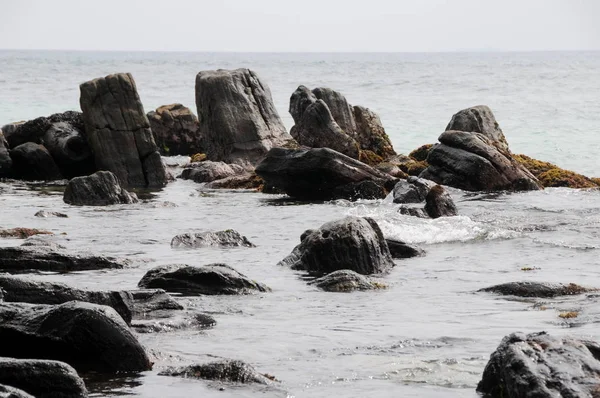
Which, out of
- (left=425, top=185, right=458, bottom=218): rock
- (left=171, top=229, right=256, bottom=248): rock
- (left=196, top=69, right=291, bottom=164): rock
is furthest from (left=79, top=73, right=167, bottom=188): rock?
(left=171, top=229, right=256, bottom=248): rock

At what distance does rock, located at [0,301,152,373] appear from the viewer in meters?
9.42

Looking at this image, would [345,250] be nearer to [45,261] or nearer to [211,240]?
[211,240]

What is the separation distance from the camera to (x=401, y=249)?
18734 millimetres

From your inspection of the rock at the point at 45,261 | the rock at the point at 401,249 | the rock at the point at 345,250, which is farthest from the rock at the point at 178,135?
the rock at the point at 45,261

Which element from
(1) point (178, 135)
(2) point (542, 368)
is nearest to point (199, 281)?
(2) point (542, 368)

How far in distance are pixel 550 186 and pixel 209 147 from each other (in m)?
12.4

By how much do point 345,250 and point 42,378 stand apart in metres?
8.87

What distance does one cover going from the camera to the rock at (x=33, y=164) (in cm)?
3341

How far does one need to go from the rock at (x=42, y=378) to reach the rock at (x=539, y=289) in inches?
315

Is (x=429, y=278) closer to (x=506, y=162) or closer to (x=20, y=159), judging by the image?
(x=506, y=162)

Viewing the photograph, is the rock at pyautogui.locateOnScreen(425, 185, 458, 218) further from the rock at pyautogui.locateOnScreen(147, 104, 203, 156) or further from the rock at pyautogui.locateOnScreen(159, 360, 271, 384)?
the rock at pyautogui.locateOnScreen(147, 104, 203, 156)

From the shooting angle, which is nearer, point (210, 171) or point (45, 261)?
point (45, 261)

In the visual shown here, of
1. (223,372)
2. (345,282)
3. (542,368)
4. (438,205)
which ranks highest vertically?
(542,368)

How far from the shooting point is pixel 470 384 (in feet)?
30.6
